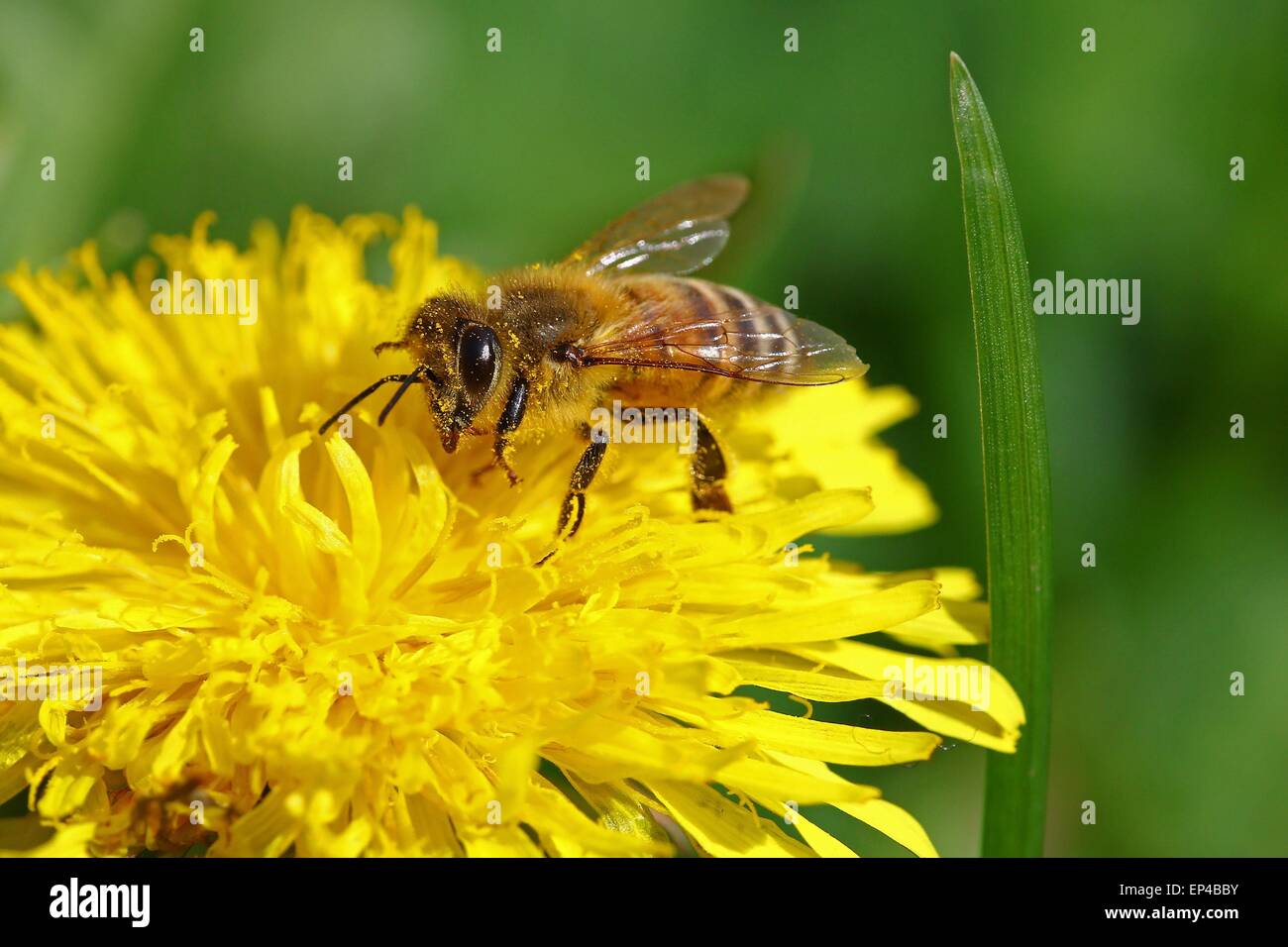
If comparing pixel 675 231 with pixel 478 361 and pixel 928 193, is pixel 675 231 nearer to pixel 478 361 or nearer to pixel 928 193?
pixel 478 361

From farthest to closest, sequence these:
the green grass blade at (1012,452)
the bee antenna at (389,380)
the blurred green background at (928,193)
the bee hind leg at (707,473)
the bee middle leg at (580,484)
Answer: the blurred green background at (928,193)
the bee hind leg at (707,473)
the bee middle leg at (580,484)
the bee antenna at (389,380)
the green grass blade at (1012,452)

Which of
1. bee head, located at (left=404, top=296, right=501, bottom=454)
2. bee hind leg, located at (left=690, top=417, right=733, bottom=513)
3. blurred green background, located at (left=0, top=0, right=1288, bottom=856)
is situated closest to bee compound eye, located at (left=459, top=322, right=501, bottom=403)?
bee head, located at (left=404, top=296, right=501, bottom=454)

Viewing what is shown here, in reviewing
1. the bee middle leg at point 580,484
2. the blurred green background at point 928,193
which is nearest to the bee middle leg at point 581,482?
the bee middle leg at point 580,484

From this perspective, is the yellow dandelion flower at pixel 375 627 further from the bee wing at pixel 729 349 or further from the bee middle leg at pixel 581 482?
the bee wing at pixel 729 349

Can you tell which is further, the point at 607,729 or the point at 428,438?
the point at 428,438
